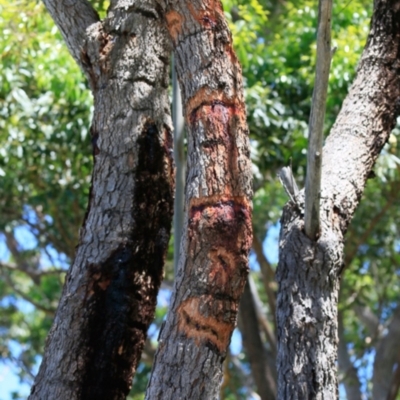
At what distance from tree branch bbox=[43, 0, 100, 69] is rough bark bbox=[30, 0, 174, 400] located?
2 centimetres

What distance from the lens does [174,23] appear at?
297cm

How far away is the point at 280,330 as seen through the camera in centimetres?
341

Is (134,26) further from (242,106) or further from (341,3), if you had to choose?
(341,3)

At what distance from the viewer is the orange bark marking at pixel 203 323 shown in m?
2.54

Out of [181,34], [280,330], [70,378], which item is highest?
[181,34]

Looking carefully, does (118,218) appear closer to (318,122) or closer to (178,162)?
(318,122)

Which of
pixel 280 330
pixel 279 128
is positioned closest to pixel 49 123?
pixel 279 128

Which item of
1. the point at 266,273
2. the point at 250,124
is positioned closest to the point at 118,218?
the point at 250,124

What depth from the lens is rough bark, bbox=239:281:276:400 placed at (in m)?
7.79

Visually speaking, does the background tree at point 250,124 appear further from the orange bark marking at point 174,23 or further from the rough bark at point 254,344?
the orange bark marking at point 174,23

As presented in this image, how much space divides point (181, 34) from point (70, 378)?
1.38 metres

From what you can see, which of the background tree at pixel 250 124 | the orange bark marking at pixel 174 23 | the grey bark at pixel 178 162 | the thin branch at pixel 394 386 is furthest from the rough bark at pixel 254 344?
the orange bark marking at pixel 174 23

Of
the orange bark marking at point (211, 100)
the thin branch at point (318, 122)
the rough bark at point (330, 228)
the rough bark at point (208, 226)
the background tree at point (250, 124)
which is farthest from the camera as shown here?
the background tree at point (250, 124)

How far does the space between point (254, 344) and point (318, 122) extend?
513cm
